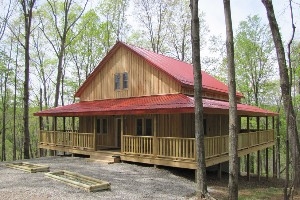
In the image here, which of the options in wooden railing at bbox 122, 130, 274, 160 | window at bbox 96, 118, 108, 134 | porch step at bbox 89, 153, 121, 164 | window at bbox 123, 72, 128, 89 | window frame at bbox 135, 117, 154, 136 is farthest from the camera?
window at bbox 96, 118, 108, 134

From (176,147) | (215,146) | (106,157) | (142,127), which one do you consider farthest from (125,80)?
(215,146)

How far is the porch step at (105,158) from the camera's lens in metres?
15.8

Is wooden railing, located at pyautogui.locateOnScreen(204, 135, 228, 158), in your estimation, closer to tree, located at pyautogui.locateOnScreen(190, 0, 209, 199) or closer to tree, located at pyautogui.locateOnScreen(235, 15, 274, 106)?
tree, located at pyautogui.locateOnScreen(190, 0, 209, 199)

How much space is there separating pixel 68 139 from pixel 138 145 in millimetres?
6303

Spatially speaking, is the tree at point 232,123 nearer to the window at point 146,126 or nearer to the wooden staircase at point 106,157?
the wooden staircase at point 106,157

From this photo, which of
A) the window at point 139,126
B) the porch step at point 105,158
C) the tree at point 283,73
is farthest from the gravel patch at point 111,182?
the tree at point 283,73

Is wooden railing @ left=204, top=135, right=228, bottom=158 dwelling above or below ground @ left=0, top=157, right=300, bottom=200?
above

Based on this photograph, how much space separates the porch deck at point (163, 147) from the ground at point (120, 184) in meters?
0.62

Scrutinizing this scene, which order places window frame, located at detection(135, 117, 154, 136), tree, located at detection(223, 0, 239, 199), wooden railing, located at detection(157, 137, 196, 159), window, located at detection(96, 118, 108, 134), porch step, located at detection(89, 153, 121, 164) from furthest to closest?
1. window, located at detection(96, 118, 108, 134)
2. window frame, located at detection(135, 117, 154, 136)
3. porch step, located at detection(89, 153, 121, 164)
4. wooden railing, located at detection(157, 137, 196, 159)
5. tree, located at detection(223, 0, 239, 199)

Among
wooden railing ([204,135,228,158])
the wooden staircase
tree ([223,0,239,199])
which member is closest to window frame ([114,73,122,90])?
the wooden staircase

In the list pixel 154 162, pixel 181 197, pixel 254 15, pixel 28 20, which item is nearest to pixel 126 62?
pixel 154 162

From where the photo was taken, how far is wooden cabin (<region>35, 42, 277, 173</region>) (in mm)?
13867

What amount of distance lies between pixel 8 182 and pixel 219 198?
25.6 feet

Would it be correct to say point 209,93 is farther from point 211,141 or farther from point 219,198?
point 219,198
